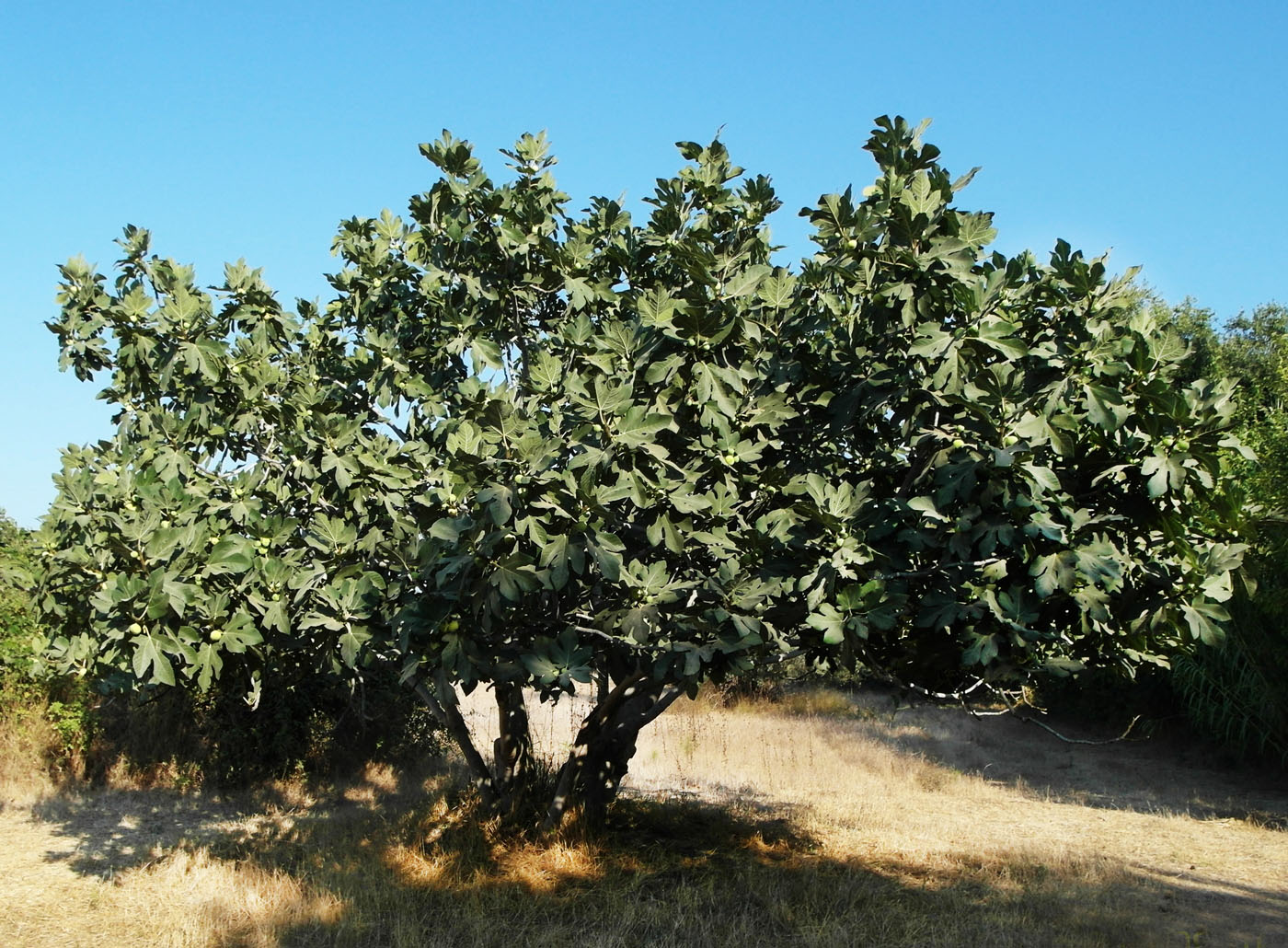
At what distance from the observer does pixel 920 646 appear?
5.94m

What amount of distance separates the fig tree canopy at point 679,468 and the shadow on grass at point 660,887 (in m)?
1.70

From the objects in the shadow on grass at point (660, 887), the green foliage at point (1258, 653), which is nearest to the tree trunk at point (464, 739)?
the shadow on grass at point (660, 887)

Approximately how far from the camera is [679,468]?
5.04m

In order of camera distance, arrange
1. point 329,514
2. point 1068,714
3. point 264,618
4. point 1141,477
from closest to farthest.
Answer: point 1141,477
point 264,618
point 329,514
point 1068,714

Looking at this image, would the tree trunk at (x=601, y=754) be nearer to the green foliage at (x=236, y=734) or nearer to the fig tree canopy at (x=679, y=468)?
the fig tree canopy at (x=679, y=468)

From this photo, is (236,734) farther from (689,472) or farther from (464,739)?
(689,472)

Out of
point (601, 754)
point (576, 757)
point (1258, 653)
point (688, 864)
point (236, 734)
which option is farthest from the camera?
point (1258, 653)

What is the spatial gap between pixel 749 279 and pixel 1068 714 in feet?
52.1

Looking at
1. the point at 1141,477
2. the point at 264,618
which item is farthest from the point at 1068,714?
the point at 264,618

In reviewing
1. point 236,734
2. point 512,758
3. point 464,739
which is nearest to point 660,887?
point 512,758

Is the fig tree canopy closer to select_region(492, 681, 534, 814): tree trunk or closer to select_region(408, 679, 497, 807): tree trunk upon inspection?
select_region(408, 679, 497, 807): tree trunk

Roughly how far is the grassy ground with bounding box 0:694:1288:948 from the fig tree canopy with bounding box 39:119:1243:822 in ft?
5.79

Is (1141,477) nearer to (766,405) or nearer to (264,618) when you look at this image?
(766,405)

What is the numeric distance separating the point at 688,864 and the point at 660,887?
2.28 ft
